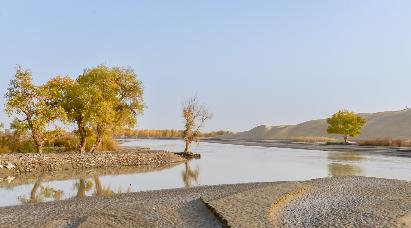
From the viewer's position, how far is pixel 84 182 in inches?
1297

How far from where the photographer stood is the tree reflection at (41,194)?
81.0 ft

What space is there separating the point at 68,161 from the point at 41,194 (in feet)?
53.0

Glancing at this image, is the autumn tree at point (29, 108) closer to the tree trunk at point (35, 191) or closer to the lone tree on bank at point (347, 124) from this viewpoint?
the tree trunk at point (35, 191)

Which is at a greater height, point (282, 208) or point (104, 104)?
point (104, 104)

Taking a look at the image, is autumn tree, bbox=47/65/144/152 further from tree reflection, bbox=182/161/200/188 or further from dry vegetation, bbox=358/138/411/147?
dry vegetation, bbox=358/138/411/147

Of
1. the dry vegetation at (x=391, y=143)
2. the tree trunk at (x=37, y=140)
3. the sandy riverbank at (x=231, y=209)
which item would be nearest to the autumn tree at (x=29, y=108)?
the tree trunk at (x=37, y=140)

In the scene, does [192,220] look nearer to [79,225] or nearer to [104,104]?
[79,225]

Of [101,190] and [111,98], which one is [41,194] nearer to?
[101,190]

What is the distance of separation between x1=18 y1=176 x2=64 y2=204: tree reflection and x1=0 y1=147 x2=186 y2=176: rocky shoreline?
8.47 meters

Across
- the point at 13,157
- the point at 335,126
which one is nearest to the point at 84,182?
the point at 13,157

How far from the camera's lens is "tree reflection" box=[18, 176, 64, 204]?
24.7 meters

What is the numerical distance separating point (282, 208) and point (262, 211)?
2.20 m

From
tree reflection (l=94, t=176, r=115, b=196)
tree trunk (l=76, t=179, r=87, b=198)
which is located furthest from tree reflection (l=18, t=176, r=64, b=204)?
tree reflection (l=94, t=176, r=115, b=196)

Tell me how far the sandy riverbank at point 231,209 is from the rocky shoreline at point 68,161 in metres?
18.3
